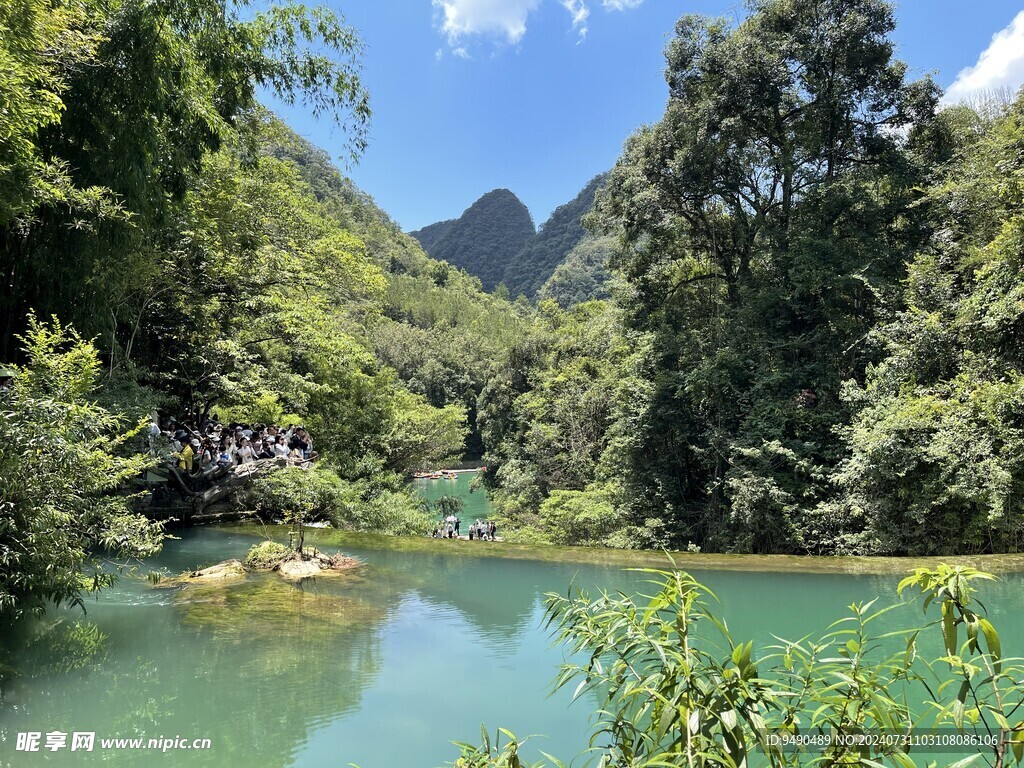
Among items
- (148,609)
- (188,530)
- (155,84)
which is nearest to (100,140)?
(155,84)

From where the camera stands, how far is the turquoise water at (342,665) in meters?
2.92

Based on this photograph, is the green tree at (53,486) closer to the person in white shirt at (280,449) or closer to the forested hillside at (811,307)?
the person in white shirt at (280,449)

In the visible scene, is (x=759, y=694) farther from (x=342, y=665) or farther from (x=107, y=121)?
(x=107, y=121)

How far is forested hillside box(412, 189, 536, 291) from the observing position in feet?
347

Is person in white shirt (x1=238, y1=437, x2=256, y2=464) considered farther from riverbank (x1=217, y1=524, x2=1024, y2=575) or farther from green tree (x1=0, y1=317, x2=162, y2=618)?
green tree (x1=0, y1=317, x2=162, y2=618)

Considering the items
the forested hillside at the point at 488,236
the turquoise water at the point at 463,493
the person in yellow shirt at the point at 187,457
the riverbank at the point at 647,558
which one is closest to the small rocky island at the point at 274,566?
the riverbank at the point at 647,558

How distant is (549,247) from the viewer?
9375cm

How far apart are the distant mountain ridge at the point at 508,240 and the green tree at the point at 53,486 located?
251 feet

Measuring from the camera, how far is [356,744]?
289 centimetres

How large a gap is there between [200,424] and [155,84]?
7.30 m

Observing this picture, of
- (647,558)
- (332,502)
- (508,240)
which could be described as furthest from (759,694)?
(508,240)

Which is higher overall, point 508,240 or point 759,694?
point 508,240

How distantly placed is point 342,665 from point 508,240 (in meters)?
109

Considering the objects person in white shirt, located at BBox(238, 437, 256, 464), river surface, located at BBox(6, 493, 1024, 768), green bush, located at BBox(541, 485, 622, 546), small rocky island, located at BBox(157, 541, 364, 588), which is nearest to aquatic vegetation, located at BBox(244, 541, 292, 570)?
small rocky island, located at BBox(157, 541, 364, 588)
